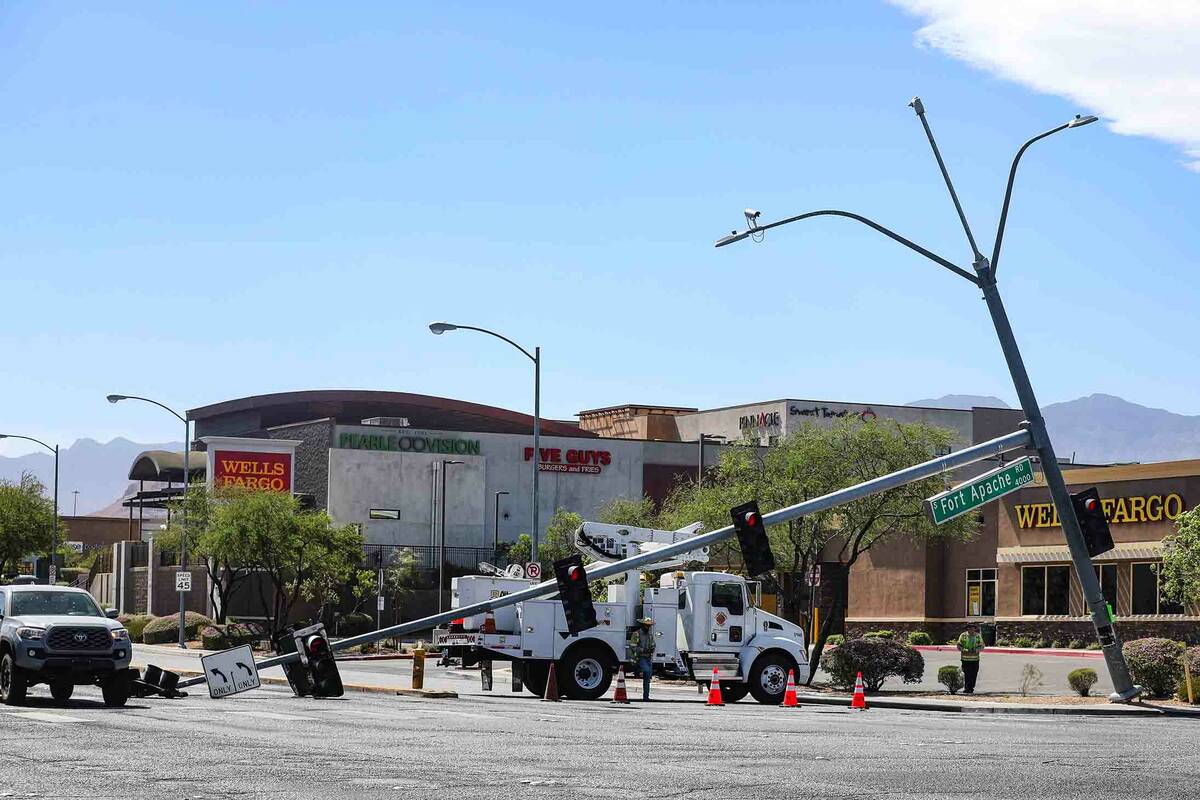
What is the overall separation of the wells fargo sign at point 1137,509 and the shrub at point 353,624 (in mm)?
29139

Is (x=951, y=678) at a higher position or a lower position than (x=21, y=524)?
lower

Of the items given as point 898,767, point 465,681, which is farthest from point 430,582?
point 898,767

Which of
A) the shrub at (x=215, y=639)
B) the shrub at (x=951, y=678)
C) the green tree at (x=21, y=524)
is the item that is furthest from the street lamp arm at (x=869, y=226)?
the green tree at (x=21, y=524)

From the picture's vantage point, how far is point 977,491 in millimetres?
27078

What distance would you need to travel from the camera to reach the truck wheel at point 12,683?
83.5 feet

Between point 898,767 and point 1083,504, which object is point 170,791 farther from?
point 1083,504

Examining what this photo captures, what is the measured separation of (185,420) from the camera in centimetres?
6544

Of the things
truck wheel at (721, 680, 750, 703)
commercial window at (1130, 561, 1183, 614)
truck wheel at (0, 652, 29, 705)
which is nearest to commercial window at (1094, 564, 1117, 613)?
commercial window at (1130, 561, 1183, 614)

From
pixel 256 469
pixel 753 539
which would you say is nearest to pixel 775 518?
pixel 753 539

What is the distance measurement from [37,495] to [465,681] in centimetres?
6329

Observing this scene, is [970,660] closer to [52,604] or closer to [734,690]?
[734,690]

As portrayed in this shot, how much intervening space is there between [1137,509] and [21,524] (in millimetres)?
64640

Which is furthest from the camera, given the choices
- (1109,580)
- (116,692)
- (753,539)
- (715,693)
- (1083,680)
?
(1109,580)

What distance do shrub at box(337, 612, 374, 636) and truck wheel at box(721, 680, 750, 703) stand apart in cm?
3777
